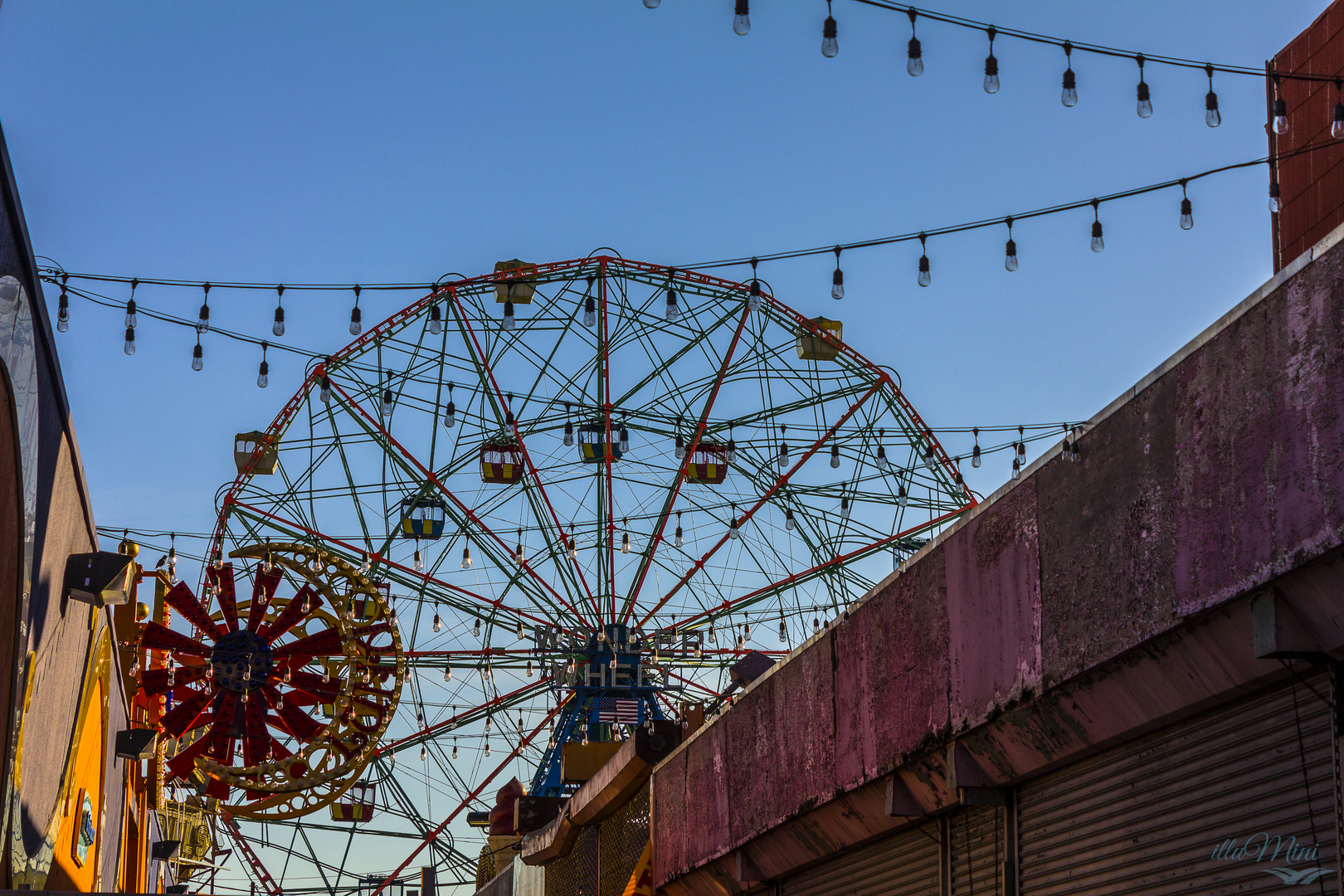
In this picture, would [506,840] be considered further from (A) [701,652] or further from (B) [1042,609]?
(B) [1042,609]

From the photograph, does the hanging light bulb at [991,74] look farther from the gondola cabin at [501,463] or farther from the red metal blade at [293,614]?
the gondola cabin at [501,463]

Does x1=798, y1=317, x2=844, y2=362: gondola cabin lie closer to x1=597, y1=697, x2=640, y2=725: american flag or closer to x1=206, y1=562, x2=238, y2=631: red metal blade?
x1=597, y1=697, x2=640, y2=725: american flag

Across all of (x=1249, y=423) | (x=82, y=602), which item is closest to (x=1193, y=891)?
(x=1249, y=423)

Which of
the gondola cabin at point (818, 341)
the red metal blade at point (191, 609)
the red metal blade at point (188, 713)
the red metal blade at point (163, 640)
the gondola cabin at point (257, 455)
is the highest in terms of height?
the gondola cabin at point (818, 341)

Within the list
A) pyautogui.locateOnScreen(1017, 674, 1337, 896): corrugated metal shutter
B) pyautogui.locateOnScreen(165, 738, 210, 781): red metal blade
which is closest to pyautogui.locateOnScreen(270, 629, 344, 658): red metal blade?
pyautogui.locateOnScreen(165, 738, 210, 781): red metal blade

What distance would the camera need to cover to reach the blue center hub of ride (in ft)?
77.0

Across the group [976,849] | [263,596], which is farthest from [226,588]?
[976,849]

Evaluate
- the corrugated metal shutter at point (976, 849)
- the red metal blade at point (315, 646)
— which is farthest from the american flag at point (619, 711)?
the corrugated metal shutter at point (976, 849)

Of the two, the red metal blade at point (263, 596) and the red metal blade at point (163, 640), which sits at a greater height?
the red metal blade at point (263, 596)

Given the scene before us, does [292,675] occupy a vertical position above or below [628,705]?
below

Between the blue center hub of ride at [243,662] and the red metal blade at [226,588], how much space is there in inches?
15.2

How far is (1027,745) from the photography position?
351 inches

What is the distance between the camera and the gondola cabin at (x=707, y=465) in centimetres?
3772

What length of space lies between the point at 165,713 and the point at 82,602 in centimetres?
924
